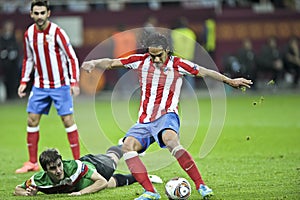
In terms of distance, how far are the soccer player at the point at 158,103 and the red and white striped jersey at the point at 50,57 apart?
2043mm

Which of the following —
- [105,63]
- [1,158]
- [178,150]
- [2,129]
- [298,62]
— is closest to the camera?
[178,150]

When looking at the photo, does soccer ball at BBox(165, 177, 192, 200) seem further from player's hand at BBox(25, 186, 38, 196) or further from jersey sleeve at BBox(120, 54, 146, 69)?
player's hand at BBox(25, 186, 38, 196)

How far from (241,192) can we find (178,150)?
94 centimetres

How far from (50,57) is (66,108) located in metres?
0.73

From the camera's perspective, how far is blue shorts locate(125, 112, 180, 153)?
8461mm

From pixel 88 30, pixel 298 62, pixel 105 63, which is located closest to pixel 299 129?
pixel 105 63

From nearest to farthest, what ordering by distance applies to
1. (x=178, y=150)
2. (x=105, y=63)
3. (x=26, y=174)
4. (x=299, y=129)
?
(x=178, y=150), (x=105, y=63), (x=26, y=174), (x=299, y=129)

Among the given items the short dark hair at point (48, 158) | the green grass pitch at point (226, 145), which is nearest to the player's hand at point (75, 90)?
the green grass pitch at point (226, 145)

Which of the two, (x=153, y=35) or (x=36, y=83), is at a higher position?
(x=153, y=35)

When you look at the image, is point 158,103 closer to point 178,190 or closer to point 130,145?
point 130,145

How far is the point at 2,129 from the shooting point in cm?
1631

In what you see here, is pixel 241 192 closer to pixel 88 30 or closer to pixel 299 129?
pixel 299 129

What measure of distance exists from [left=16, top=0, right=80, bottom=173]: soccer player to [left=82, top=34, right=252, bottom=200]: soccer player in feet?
6.87

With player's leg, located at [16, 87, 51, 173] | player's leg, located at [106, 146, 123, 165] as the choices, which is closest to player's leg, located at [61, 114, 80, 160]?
player's leg, located at [16, 87, 51, 173]
